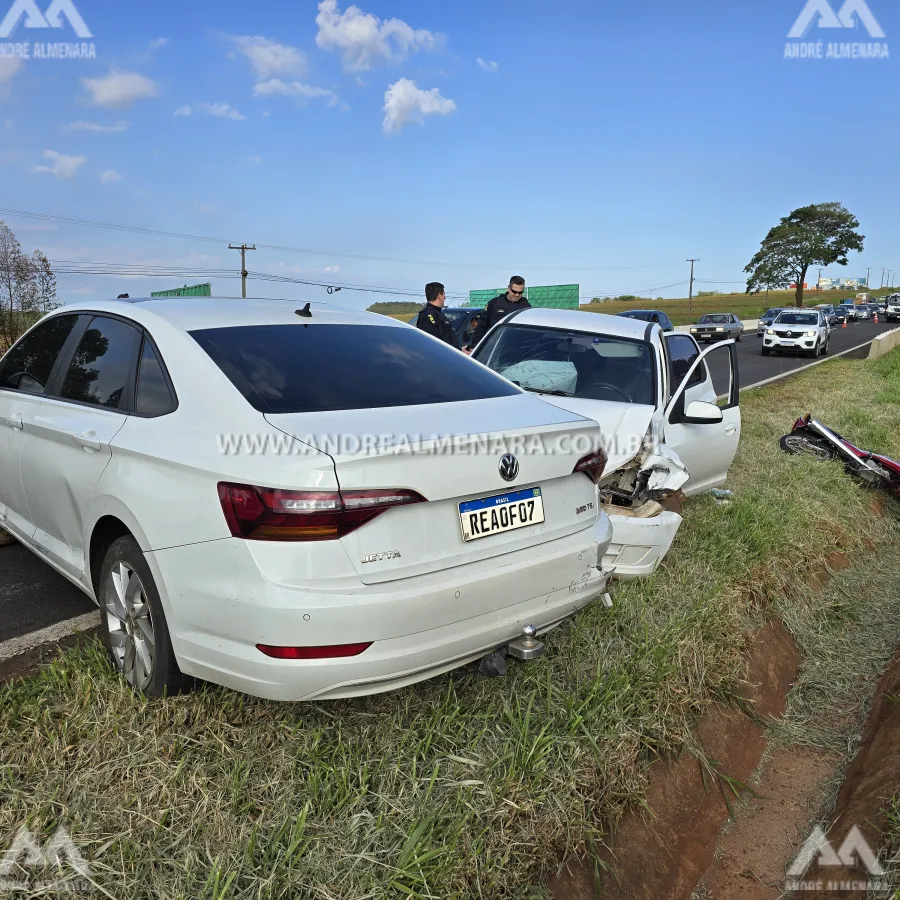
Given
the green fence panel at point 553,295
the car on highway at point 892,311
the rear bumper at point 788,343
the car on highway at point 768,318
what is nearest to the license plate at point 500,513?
the rear bumper at point 788,343

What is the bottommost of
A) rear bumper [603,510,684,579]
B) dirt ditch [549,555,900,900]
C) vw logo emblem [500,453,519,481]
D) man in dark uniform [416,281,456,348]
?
dirt ditch [549,555,900,900]

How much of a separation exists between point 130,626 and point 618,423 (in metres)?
2.94

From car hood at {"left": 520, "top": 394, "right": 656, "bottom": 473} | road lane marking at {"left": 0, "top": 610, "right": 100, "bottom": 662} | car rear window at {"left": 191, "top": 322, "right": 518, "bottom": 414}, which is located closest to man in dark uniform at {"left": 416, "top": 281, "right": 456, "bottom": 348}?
car hood at {"left": 520, "top": 394, "right": 656, "bottom": 473}

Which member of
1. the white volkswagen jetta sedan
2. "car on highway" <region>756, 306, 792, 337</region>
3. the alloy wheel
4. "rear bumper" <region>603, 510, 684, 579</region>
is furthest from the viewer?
"car on highway" <region>756, 306, 792, 337</region>

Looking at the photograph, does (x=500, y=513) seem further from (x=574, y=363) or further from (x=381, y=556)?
(x=574, y=363)

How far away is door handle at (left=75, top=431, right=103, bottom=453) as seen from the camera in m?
3.00

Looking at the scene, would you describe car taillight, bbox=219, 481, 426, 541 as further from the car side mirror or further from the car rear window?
the car side mirror

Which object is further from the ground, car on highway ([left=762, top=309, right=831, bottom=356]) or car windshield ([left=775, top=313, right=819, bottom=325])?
car windshield ([left=775, top=313, right=819, bottom=325])

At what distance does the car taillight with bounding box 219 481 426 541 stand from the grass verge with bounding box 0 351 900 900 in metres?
0.86

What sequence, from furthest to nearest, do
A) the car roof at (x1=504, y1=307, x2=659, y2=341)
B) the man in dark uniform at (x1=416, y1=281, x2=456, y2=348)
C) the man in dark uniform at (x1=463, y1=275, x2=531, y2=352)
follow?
the man in dark uniform at (x1=463, y1=275, x2=531, y2=352) < the man in dark uniform at (x1=416, y1=281, x2=456, y2=348) < the car roof at (x1=504, y1=307, x2=659, y2=341)

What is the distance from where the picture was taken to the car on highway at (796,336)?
27.1 meters

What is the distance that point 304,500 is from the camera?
2270 mm

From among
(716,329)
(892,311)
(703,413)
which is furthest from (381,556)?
(892,311)

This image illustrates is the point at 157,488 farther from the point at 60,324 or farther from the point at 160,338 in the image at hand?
the point at 60,324
